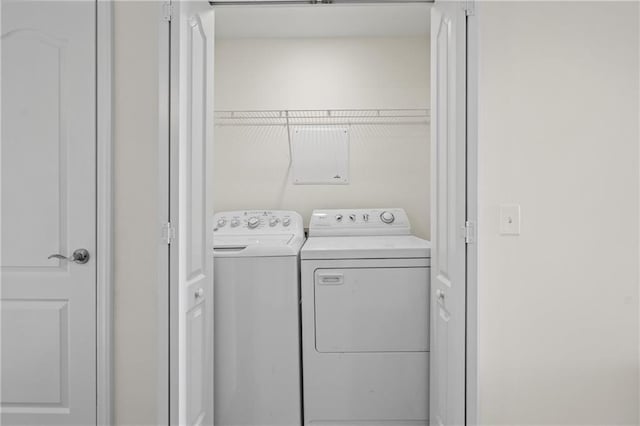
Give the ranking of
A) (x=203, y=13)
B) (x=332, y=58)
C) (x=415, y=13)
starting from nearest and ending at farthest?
(x=203, y=13) → (x=415, y=13) → (x=332, y=58)

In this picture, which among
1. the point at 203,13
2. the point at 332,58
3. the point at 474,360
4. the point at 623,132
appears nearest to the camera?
the point at 474,360

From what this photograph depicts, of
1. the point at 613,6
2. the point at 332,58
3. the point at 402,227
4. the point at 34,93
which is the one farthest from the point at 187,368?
the point at 332,58

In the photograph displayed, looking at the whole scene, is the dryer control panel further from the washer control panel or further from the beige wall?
the beige wall

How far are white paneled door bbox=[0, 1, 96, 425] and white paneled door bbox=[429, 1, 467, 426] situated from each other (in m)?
1.31

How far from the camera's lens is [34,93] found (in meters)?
1.59

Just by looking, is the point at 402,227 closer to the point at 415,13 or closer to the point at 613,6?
the point at 415,13

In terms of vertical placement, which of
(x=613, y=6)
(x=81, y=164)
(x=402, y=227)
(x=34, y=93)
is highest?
(x=613, y=6)

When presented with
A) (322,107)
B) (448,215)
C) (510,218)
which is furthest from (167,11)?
(322,107)

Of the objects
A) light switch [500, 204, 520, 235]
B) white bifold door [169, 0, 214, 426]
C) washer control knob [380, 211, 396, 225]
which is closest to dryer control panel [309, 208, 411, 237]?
washer control knob [380, 211, 396, 225]

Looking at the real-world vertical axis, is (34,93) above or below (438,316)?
above

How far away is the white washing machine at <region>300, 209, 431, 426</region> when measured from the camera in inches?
80.0

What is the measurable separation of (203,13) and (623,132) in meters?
1.64

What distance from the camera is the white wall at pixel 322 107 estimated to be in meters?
3.02

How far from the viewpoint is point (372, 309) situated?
2.04 metres
